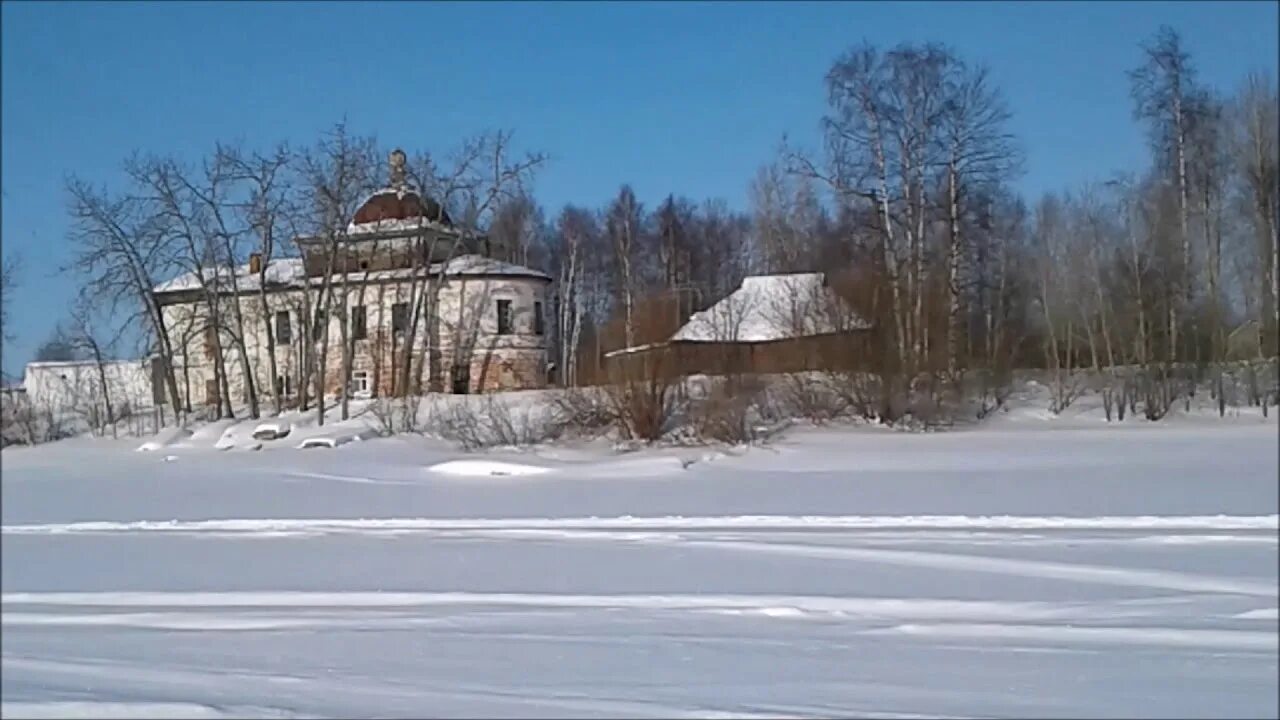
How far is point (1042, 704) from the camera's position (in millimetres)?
5883

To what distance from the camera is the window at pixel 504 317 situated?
37.2 m

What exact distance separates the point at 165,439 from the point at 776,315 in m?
13.7

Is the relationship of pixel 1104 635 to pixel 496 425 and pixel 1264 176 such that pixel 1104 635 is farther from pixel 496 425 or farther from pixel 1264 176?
pixel 1264 176

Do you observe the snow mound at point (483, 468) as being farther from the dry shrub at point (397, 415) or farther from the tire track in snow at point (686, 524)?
the tire track in snow at point (686, 524)

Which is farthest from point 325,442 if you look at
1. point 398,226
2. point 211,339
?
point 211,339

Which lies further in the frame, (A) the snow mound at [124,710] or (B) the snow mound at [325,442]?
(B) the snow mound at [325,442]

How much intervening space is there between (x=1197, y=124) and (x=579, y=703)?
3023 centimetres

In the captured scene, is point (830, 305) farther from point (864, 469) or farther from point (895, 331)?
point (864, 469)

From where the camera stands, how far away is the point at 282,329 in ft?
110

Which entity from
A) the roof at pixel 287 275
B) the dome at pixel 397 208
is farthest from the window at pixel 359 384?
the dome at pixel 397 208

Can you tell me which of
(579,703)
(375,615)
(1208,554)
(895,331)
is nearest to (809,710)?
(579,703)

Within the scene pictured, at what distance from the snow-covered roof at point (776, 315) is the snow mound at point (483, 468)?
491 cm

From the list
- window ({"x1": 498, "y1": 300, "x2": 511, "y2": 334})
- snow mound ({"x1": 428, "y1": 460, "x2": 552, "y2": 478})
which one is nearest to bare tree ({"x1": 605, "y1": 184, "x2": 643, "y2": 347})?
window ({"x1": 498, "y1": 300, "x2": 511, "y2": 334})

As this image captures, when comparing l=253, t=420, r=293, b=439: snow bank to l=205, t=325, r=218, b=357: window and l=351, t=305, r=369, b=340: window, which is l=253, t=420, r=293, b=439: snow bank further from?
l=205, t=325, r=218, b=357: window
